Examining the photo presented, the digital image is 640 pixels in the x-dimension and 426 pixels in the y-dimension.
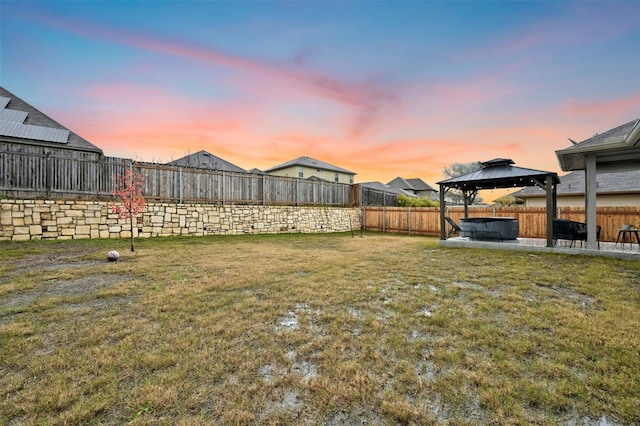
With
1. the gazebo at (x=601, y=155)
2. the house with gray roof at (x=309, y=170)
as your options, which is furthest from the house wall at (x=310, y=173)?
the gazebo at (x=601, y=155)

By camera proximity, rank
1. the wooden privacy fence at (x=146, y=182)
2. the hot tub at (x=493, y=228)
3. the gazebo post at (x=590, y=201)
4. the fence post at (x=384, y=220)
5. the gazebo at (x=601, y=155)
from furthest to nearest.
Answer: the fence post at (x=384, y=220), the hot tub at (x=493, y=228), the wooden privacy fence at (x=146, y=182), the gazebo post at (x=590, y=201), the gazebo at (x=601, y=155)

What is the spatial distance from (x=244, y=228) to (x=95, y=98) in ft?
25.5

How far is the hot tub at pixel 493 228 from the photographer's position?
8.87m

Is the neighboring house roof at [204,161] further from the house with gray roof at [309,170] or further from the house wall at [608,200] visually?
the house wall at [608,200]

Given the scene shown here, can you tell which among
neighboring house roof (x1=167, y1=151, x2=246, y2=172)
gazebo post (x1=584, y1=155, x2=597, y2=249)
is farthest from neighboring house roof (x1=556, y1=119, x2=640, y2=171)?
neighboring house roof (x1=167, y1=151, x2=246, y2=172)

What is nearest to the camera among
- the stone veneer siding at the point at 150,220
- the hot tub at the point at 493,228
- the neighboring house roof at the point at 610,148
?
the neighboring house roof at the point at 610,148

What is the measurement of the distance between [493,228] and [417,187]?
1554 inches

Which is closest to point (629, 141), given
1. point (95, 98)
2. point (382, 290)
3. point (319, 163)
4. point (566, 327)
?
point (566, 327)

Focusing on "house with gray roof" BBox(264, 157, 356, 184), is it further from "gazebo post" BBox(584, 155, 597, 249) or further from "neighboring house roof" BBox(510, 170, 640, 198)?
"gazebo post" BBox(584, 155, 597, 249)

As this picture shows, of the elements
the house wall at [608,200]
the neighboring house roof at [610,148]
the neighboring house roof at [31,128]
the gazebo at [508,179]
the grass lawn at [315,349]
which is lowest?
the grass lawn at [315,349]

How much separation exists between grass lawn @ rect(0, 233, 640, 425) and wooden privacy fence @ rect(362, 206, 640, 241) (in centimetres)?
755

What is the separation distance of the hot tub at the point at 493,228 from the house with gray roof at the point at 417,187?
36093mm

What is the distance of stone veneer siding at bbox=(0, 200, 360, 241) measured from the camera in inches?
309

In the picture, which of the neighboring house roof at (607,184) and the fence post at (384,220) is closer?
the neighboring house roof at (607,184)
